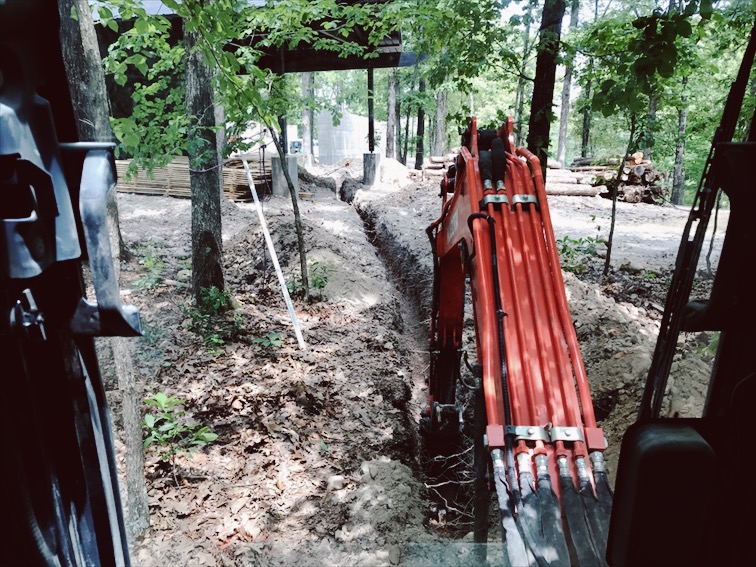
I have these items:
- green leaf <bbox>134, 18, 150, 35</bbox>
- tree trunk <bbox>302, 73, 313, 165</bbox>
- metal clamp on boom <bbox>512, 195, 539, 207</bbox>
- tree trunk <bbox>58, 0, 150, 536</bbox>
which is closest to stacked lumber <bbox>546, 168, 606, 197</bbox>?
tree trunk <bbox>302, 73, 313, 165</bbox>

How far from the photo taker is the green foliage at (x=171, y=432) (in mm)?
4629

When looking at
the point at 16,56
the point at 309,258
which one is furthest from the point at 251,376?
the point at 16,56

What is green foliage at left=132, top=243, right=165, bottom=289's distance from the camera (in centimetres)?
822

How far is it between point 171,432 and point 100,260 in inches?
154

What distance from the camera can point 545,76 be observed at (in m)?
6.69

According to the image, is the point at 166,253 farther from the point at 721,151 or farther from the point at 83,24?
the point at 721,151

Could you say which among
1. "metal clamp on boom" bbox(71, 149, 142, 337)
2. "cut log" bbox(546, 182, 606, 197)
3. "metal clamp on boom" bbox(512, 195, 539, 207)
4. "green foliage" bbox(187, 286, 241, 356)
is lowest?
"green foliage" bbox(187, 286, 241, 356)

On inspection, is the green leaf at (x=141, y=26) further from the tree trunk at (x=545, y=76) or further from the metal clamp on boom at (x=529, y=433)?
the tree trunk at (x=545, y=76)

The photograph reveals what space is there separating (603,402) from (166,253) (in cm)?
849

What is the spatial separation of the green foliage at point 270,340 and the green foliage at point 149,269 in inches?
93.4

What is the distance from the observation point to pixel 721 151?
124 centimetres

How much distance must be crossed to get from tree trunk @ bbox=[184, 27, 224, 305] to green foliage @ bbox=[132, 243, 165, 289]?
107cm

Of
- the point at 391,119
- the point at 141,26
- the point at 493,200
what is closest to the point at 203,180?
the point at 141,26

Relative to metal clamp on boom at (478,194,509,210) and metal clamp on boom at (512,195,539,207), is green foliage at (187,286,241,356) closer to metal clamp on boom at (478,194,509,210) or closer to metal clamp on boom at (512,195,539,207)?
metal clamp on boom at (478,194,509,210)
